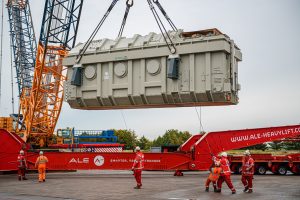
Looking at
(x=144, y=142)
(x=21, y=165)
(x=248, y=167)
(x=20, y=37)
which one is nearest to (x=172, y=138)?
(x=144, y=142)

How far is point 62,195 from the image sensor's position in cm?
1112

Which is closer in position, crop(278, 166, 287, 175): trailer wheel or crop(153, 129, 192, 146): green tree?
crop(278, 166, 287, 175): trailer wheel

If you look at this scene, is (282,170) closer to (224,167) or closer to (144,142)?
(224,167)

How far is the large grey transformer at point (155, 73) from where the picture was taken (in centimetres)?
1491

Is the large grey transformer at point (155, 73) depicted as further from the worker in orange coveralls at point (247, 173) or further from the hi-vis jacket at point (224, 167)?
the hi-vis jacket at point (224, 167)

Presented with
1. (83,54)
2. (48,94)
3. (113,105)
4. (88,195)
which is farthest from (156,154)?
(48,94)

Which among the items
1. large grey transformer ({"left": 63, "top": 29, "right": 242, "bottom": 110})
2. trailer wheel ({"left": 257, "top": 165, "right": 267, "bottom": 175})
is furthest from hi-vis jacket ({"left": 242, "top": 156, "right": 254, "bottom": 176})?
trailer wheel ({"left": 257, "top": 165, "right": 267, "bottom": 175})

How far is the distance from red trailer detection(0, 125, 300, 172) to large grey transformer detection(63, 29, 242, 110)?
2.21 metres

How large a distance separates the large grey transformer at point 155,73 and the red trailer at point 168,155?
221 centimetres

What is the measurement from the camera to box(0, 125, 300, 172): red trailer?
1702 cm

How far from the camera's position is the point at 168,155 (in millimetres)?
17219

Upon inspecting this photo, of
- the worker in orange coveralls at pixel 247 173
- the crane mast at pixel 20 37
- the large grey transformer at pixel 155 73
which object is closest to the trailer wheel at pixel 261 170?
the large grey transformer at pixel 155 73

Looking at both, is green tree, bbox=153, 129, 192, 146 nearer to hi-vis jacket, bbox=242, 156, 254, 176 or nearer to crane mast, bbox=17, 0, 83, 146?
crane mast, bbox=17, 0, 83, 146

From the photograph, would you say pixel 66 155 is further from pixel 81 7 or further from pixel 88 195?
pixel 81 7
